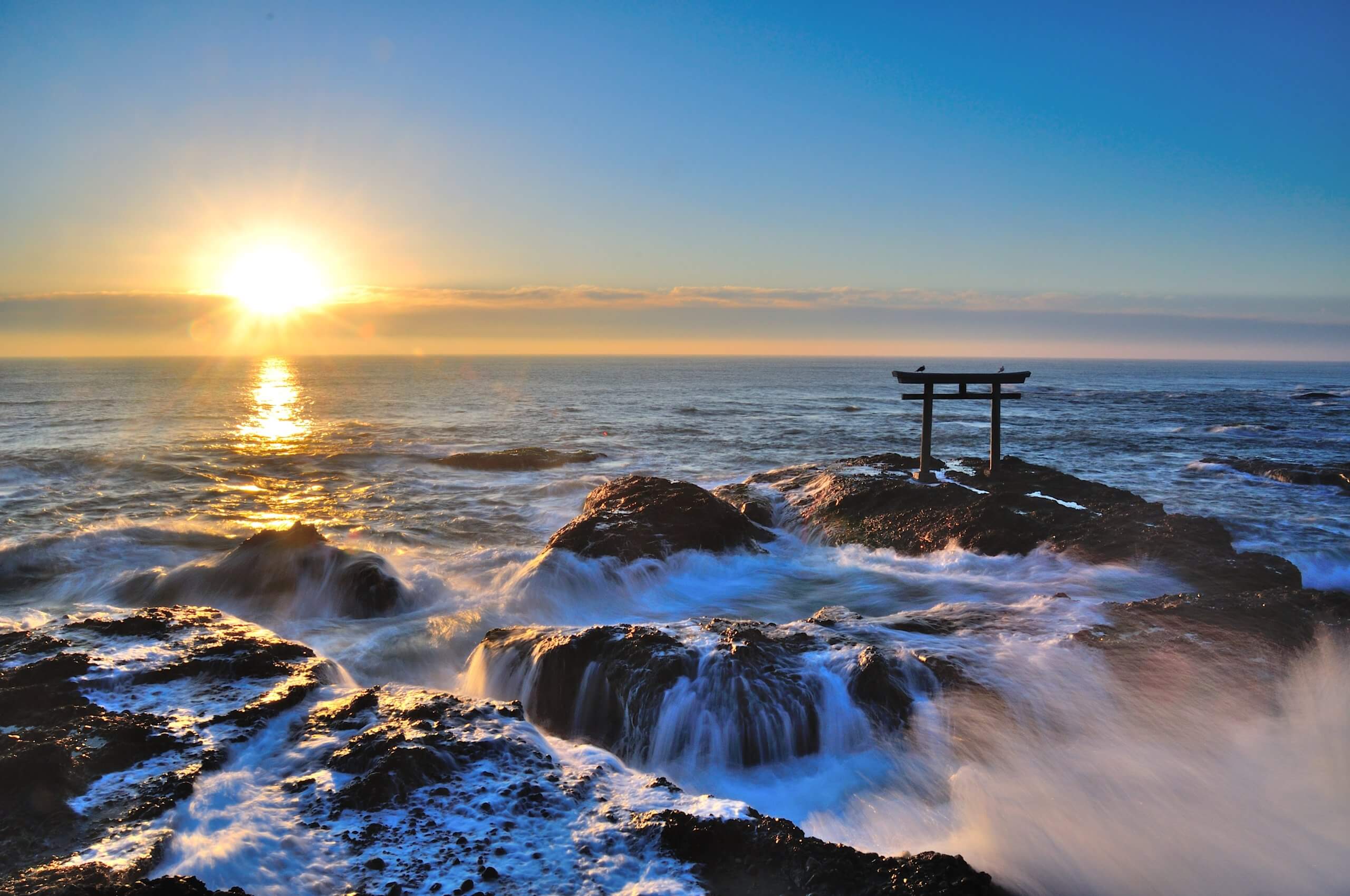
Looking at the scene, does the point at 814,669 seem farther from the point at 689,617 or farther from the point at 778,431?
the point at 778,431

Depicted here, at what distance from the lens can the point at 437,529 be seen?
57.9 feet

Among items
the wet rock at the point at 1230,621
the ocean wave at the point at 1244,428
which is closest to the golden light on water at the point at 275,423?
the wet rock at the point at 1230,621

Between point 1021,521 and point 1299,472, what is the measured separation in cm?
1296

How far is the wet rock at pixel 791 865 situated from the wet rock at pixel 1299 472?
2116cm

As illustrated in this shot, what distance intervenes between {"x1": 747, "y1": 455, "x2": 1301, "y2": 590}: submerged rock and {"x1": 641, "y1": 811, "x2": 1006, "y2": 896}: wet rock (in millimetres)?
8882

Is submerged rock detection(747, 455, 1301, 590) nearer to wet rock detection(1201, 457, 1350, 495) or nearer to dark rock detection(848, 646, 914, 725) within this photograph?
dark rock detection(848, 646, 914, 725)

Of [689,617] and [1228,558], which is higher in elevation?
[1228,558]

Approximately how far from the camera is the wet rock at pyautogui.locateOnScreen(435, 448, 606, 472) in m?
26.2

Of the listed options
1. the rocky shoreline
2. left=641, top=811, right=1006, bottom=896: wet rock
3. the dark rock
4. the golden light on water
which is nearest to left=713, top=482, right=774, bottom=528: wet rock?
the rocky shoreline

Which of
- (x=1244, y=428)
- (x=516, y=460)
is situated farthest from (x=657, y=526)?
(x=1244, y=428)

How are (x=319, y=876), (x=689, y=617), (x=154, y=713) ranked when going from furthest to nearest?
1. (x=689, y=617)
2. (x=154, y=713)
3. (x=319, y=876)

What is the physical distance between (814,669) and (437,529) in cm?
1188

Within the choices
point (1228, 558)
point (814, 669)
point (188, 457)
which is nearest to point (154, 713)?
point (814, 669)

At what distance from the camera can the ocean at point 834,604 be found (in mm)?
6043
